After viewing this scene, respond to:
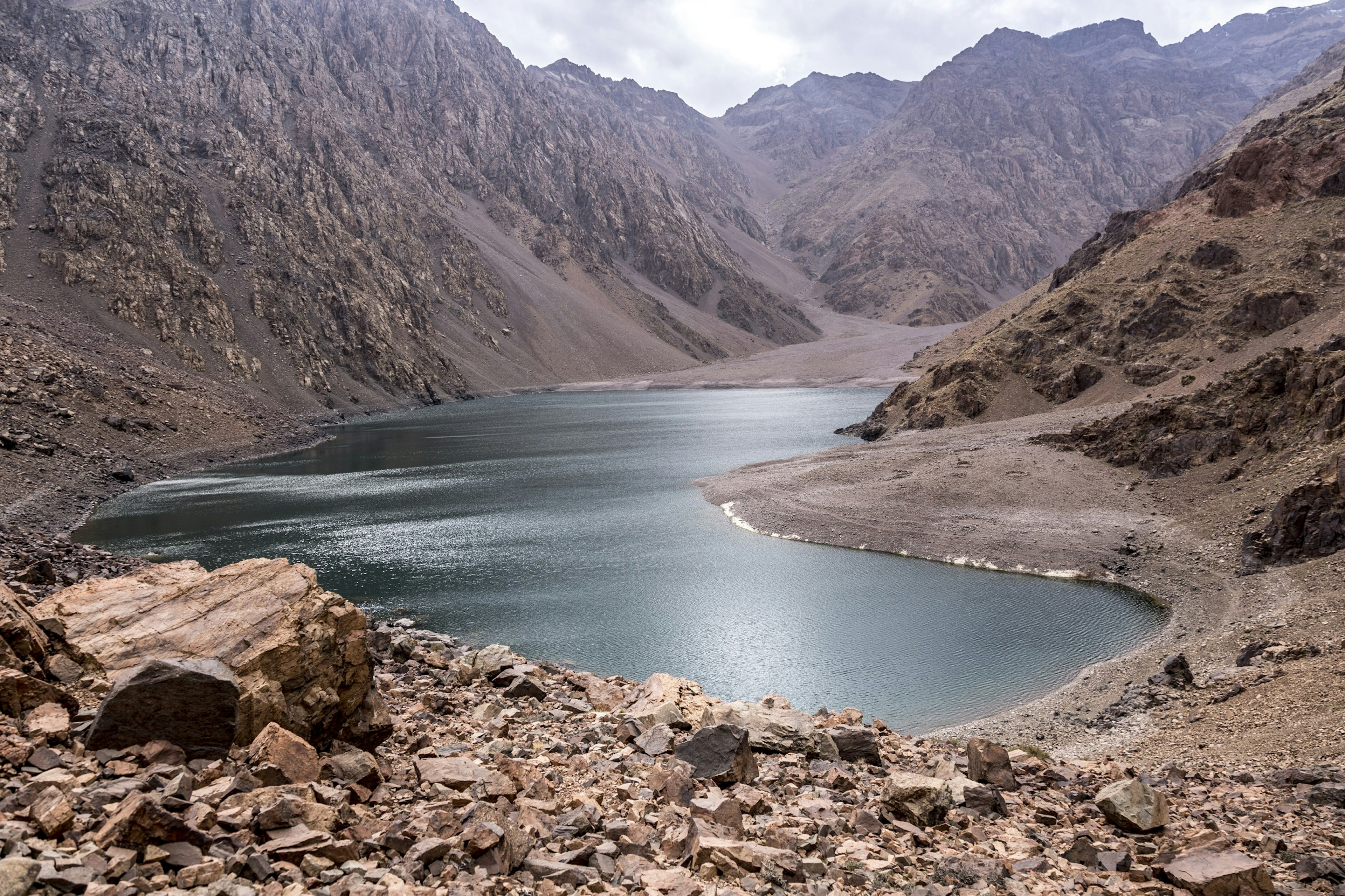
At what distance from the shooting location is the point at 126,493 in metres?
53.2

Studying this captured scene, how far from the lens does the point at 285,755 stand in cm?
912

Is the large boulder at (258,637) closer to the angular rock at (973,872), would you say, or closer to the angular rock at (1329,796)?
the angular rock at (973,872)

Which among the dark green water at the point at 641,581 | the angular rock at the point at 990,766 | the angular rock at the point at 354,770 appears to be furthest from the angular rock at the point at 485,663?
the angular rock at the point at 990,766

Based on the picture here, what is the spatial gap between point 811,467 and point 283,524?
32.7 meters

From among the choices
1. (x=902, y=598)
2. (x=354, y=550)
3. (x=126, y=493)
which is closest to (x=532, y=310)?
(x=126, y=493)

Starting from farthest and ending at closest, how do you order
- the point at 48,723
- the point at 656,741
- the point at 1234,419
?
the point at 1234,419 < the point at 656,741 < the point at 48,723

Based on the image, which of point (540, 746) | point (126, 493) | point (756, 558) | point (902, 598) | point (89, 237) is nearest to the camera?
point (540, 746)

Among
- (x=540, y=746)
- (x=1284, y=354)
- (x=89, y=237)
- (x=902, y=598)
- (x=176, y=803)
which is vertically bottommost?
(x=902, y=598)

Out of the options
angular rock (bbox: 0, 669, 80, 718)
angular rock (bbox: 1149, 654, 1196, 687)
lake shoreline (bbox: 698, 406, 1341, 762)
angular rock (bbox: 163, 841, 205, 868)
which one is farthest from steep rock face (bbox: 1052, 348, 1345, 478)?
angular rock (bbox: 0, 669, 80, 718)

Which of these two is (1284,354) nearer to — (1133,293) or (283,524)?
(1133,293)

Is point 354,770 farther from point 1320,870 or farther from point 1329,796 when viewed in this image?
point 1329,796

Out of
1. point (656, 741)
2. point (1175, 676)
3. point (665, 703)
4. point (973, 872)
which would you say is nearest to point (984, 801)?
point (973, 872)

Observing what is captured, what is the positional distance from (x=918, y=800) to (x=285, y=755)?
26.1ft

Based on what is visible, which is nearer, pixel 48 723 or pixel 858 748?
pixel 48 723
